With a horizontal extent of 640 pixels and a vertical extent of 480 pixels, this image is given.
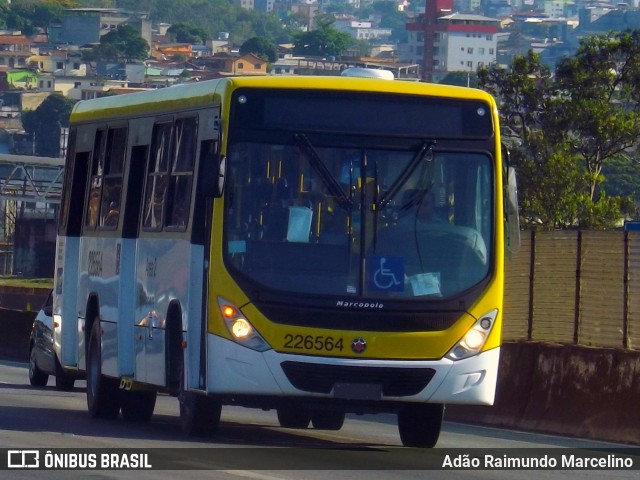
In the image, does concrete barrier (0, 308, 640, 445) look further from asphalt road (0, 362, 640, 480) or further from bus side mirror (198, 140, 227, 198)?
bus side mirror (198, 140, 227, 198)

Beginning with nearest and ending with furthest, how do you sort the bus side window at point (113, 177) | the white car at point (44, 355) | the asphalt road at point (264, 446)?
the asphalt road at point (264, 446) < the bus side window at point (113, 177) < the white car at point (44, 355)

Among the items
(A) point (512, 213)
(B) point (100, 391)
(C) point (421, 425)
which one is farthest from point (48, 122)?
(A) point (512, 213)

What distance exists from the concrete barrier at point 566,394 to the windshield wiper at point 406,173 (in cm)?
373

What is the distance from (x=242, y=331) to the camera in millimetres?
12484

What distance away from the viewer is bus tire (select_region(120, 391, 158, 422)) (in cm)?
1584

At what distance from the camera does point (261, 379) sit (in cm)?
1244

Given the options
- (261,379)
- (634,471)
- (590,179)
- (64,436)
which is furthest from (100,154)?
→ (590,179)

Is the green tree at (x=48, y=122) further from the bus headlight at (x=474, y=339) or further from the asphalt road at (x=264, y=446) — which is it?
the bus headlight at (x=474, y=339)

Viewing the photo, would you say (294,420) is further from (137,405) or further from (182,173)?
(182,173)

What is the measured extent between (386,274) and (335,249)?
0.45 m

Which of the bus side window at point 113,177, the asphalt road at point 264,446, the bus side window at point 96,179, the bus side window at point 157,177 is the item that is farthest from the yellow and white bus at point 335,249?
the bus side window at point 96,179

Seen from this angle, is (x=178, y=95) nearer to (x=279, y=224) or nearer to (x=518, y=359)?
(x=279, y=224)

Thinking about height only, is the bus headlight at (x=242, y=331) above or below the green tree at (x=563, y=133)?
above

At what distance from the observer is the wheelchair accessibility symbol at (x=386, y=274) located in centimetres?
1261
